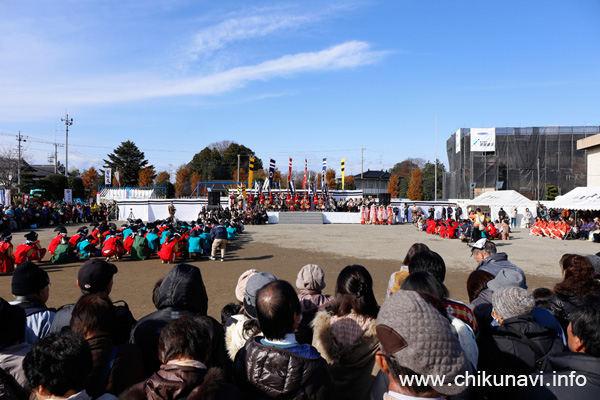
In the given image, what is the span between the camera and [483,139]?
124 feet

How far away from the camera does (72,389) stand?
1.71 metres

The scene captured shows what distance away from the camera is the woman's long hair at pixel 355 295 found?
105 inches

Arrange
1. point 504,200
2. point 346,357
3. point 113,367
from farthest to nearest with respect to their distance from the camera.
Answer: point 504,200, point 346,357, point 113,367

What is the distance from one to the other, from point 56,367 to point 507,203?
27.0 metres

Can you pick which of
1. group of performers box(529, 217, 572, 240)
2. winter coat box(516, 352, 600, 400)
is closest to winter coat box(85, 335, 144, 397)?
winter coat box(516, 352, 600, 400)

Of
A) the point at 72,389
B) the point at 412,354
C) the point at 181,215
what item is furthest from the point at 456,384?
the point at 181,215

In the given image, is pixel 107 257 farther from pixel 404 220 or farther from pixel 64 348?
pixel 404 220

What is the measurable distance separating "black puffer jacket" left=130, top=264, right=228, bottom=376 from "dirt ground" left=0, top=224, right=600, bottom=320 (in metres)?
3.28

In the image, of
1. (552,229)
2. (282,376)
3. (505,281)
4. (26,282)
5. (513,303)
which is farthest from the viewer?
(552,229)

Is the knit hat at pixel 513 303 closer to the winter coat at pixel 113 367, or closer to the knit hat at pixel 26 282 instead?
the winter coat at pixel 113 367

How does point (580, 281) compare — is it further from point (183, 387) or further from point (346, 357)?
point (183, 387)

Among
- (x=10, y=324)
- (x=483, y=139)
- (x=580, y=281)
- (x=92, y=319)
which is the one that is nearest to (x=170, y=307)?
(x=92, y=319)

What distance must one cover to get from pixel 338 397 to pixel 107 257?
35.4ft

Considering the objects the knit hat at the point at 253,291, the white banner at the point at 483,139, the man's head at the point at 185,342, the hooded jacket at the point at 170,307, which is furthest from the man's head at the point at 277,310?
the white banner at the point at 483,139
